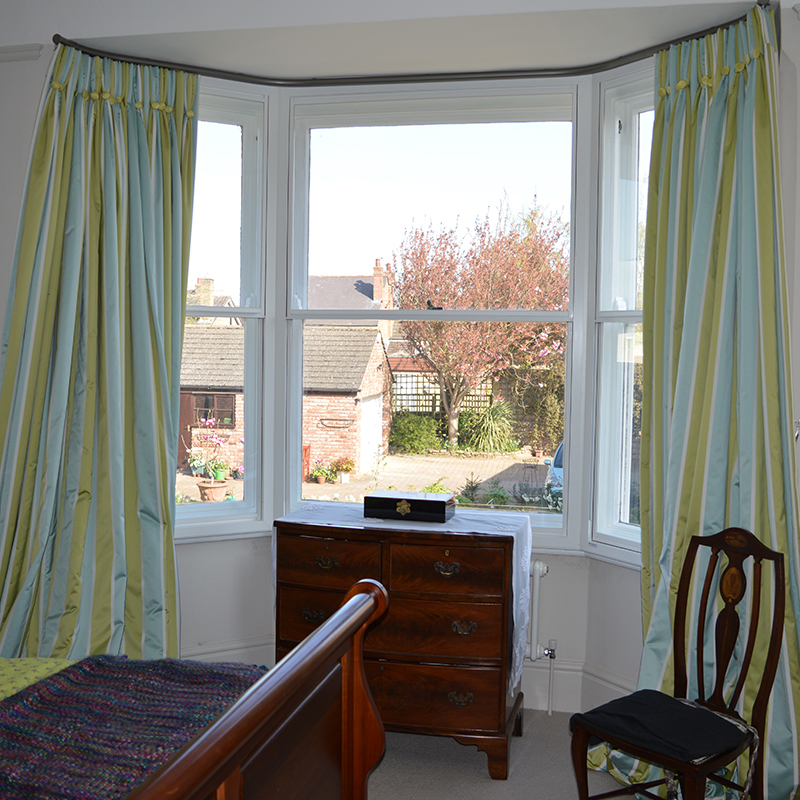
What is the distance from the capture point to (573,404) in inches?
120

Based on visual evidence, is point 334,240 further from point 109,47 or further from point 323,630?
point 323,630

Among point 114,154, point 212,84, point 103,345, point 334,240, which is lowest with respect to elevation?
point 103,345

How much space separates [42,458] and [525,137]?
2.26 metres

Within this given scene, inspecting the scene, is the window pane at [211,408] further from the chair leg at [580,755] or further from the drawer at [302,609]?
the chair leg at [580,755]

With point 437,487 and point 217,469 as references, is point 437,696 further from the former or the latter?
point 217,469

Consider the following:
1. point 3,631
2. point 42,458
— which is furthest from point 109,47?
point 3,631

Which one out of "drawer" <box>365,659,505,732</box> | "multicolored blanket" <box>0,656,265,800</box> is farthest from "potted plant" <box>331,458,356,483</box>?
"multicolored blanket" <box>0,656,265,800</box>

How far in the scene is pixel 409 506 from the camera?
2779 millimetres

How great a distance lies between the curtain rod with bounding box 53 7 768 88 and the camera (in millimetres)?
2842

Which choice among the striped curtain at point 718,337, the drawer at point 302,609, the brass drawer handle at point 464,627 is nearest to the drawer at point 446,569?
the brass drawer handle at point 464,627

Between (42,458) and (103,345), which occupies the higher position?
(103,345)

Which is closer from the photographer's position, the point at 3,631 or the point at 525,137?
the point at 3,631

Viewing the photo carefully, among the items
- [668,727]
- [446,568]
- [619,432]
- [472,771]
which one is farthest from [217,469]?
[668,727]

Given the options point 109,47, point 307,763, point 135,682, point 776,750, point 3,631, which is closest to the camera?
point 307,763
